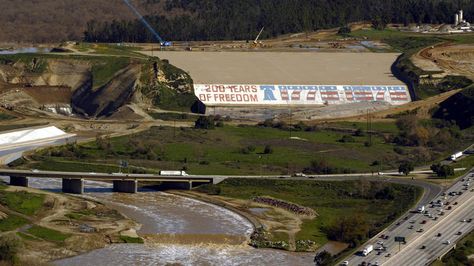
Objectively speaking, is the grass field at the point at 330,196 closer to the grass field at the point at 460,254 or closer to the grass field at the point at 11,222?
the grass field at the point at 460,254

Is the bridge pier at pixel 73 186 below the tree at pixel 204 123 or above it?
below

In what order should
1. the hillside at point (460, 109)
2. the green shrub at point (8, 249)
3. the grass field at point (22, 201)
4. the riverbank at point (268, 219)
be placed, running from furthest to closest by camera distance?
the hillside at point (460, 109) → the grass field at point (22, 201) → the riverbank at point (268, 219) → the green shrub at point (8, 249)

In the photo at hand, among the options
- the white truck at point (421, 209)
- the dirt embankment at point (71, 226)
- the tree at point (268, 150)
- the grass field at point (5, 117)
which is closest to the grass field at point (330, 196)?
the white truck at point (421, 209)

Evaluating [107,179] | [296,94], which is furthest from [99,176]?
[296,94]

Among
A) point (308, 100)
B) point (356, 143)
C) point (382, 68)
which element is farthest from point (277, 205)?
point (382, 68)

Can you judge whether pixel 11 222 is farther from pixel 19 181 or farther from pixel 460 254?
pixel 460 254

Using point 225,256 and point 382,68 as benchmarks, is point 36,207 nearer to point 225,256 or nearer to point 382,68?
point 225,256
